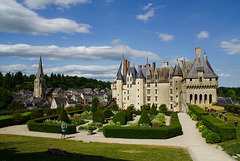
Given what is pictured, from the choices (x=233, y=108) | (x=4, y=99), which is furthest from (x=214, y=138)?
(x=4, y=99)

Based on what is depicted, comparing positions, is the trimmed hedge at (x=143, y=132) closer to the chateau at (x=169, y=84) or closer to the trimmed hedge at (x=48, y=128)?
the trimmed hedge at (x=48, y=128)

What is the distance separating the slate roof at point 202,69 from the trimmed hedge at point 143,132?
24.7 metres

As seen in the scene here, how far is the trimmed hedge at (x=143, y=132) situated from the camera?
19344 mm

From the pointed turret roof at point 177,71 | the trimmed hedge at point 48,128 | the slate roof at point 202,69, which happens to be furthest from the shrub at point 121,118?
the pointed turret roof at point 177,71

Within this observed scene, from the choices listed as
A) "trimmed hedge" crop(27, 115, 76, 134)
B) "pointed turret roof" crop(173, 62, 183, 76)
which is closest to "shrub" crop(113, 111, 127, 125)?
"trimmed hedge" crop(27, 115, 76, 134)

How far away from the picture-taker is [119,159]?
35.6ft

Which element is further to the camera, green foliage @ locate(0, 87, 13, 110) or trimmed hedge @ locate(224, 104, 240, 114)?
green foliage @ locate(0, 87, 13, 110)

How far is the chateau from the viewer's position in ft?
135

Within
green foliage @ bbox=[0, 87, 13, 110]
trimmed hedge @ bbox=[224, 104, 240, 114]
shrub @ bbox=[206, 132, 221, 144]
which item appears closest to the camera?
shrub @ bbox=[206, 132, 221, 144]

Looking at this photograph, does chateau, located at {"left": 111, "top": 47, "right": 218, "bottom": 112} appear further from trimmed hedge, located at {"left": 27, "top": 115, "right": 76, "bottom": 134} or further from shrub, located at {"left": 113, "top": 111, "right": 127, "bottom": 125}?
trimmed hedge, located at {"left": 27, "top": 115, "right": 76, "bottom": 134}

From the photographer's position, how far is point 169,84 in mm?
52031

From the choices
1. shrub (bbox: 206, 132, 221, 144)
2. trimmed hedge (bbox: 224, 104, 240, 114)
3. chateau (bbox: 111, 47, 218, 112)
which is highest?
chateau (bbox: 111, 47, 218, 112)

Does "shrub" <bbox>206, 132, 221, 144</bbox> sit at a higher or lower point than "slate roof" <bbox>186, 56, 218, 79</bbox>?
lower

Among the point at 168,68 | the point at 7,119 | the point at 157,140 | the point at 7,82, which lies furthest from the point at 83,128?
the point at 7,82
